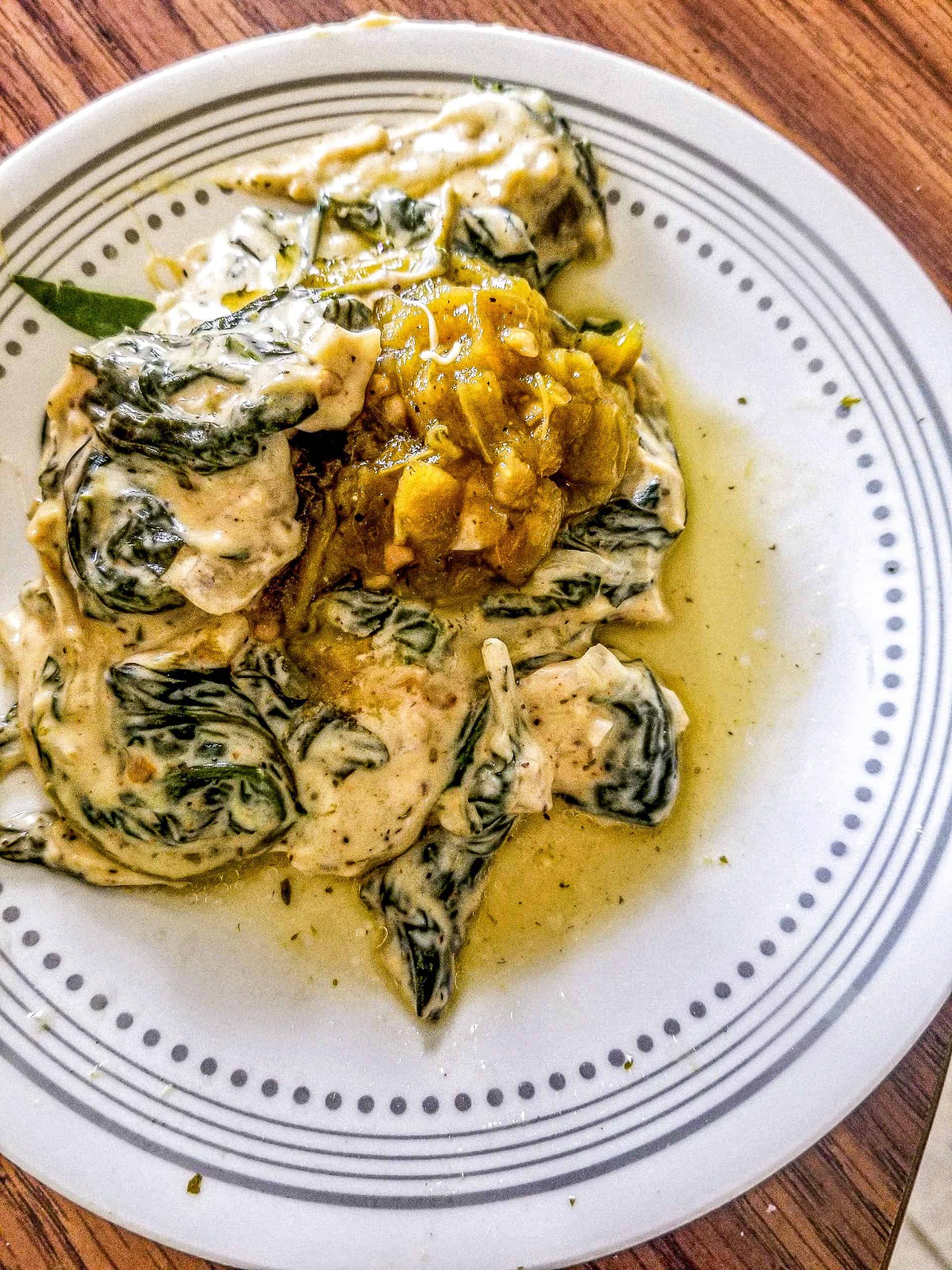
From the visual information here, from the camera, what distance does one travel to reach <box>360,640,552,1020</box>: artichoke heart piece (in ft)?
6.37

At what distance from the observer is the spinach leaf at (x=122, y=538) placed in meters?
1.77

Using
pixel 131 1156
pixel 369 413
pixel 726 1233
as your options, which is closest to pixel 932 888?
pixel 726 1233

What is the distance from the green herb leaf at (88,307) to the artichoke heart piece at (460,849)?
1.15m

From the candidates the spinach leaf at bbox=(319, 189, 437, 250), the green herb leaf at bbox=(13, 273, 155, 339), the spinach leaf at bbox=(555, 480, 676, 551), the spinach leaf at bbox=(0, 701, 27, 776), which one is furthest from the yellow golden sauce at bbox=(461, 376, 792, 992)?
the green herb leaf at bbox=(13, 273, 155, 339)

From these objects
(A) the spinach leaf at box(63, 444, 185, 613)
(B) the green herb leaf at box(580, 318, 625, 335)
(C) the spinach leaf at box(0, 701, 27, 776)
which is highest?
(B) the green herb leaf at box(580, 318, 625, 335)

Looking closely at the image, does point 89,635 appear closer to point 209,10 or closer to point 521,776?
point 521,776

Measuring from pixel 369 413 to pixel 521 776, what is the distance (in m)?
0.81

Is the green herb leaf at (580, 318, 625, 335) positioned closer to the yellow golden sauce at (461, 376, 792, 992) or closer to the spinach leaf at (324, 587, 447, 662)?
the yellow golden sauce at (461, 376, 792, 992)

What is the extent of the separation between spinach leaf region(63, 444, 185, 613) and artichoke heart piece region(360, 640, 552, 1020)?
671 mm

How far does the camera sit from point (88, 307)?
2146 millimetres

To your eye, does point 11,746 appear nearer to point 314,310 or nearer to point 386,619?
point 386,619

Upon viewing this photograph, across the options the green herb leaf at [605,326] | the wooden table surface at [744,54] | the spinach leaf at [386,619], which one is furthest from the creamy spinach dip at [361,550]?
the wooden table surface at [744,54]

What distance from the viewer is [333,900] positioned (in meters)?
2.10

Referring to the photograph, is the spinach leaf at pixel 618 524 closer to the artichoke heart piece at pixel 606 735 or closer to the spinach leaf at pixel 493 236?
the artichoke heart piece at pixel 606 735
